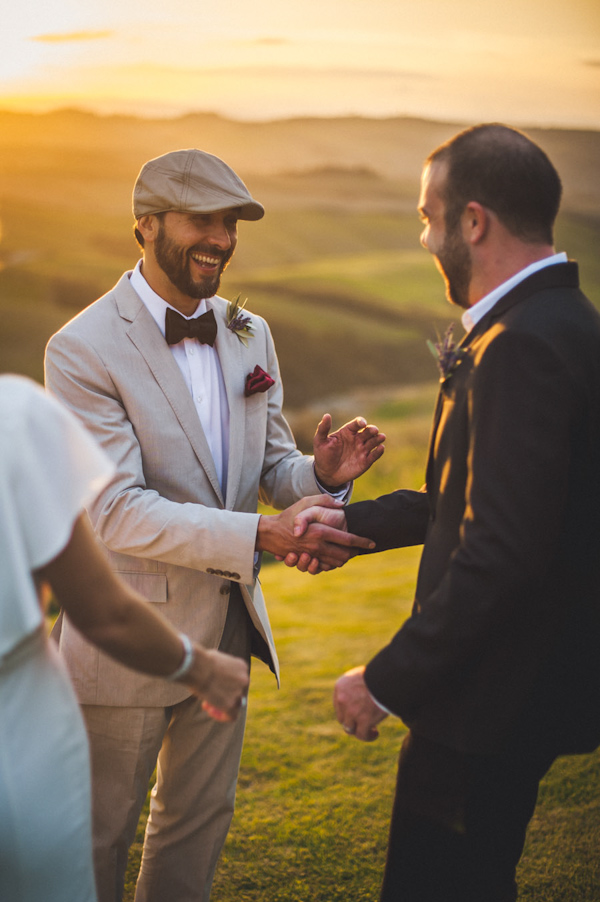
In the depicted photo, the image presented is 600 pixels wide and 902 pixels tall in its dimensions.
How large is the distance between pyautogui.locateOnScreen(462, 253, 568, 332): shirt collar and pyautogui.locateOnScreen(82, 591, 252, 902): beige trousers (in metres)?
1.26

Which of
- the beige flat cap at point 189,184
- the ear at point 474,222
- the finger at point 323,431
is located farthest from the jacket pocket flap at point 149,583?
the ear at point 474,222

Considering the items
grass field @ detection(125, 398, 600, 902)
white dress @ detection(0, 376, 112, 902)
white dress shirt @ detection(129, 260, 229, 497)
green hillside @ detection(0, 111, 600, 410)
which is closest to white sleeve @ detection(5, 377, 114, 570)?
white dress @ detection(0, 376, 112, 902)

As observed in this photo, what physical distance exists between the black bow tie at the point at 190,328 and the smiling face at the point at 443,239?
89 cm

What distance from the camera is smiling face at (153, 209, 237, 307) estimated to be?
238 cm

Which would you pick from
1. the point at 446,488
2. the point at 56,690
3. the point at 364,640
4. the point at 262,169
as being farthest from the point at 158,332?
the point at 262,169

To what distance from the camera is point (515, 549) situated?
1530 mm

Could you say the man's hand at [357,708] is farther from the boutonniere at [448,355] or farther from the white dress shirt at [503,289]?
the boutonniere at [448,355]

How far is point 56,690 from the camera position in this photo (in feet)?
4.35

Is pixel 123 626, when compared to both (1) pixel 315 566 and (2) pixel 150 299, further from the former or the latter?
(2) pixel 150 299

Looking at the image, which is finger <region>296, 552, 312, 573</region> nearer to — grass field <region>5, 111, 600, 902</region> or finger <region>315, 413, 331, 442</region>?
finger <region>315, 413, 331, 442</region>

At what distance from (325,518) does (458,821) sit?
103 centimetres

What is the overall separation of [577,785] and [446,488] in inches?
98.1

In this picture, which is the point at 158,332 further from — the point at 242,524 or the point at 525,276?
the point at 525,276

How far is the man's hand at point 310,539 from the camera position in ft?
7.74
